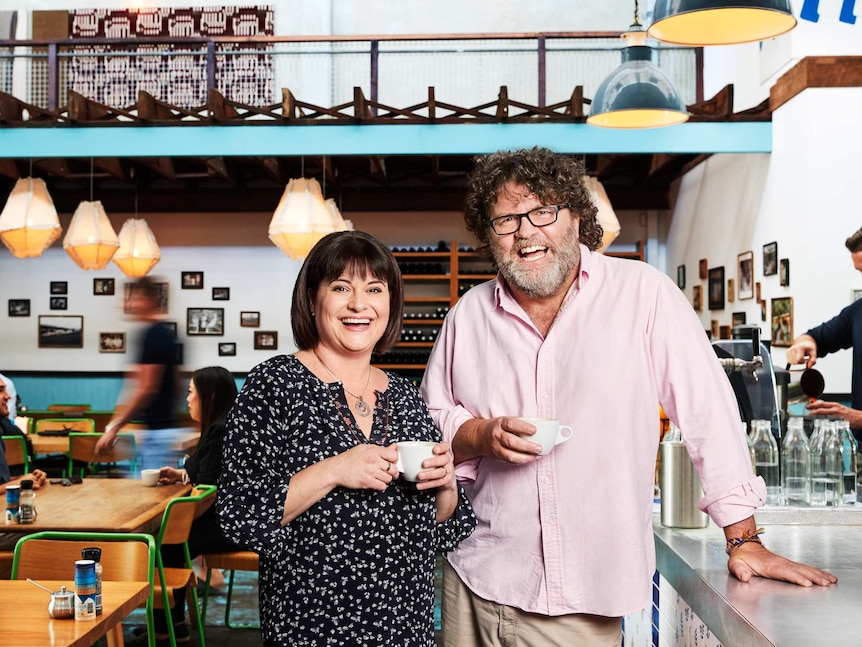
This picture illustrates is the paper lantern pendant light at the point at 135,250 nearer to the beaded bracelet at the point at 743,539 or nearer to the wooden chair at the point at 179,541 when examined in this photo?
the wooden chair at the point at 179,541

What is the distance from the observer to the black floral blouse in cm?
158

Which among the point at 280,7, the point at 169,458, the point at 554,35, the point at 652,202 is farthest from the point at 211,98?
the point at 652,202

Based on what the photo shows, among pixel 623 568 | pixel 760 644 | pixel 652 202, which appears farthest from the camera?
pixel 652 202

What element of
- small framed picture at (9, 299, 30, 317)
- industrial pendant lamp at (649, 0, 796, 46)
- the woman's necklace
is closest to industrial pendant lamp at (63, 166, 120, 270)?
small framed picture at (9, 299, 30, 317)

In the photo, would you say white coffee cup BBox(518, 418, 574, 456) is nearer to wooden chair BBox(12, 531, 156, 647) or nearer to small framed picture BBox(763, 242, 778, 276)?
wooden chair BBox(12, 531, 156, 647)

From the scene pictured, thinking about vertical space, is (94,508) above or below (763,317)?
below

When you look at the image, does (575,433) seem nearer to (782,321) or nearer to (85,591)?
(85,591)

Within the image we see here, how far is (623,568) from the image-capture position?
1.78m

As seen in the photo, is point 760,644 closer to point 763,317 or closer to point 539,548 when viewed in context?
point 539,548

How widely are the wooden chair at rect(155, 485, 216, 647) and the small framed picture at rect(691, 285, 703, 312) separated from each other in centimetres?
687

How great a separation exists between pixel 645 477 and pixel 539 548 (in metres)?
0.28

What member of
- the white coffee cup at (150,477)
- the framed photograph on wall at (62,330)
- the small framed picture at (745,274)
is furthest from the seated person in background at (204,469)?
the framed photograph on wall at (62,330)

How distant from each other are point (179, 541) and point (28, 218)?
433cm

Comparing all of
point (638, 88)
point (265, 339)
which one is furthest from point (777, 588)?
point (265, 339)
